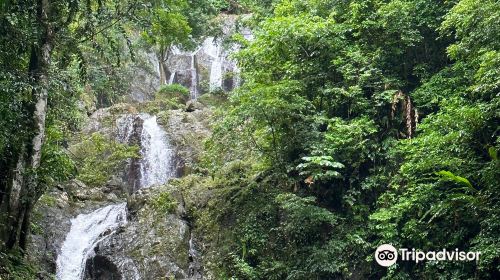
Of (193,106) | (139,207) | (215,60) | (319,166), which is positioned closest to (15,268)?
(139,207)

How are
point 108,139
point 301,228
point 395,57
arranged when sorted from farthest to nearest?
point 108,139
point 395,57
point 301,228

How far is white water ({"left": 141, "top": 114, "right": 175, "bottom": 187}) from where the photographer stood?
1745 cm

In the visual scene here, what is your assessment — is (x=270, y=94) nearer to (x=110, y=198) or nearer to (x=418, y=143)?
(x=418, y=143)

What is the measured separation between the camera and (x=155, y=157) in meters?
18.0

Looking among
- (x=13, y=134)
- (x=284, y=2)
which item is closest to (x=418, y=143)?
(x=284, y=2)

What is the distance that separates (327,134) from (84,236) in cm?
770

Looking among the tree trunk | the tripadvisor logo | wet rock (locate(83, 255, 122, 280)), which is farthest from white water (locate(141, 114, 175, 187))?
the tripadvisor logo

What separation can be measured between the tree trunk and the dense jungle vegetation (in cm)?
3

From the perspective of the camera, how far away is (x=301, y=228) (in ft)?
34.1

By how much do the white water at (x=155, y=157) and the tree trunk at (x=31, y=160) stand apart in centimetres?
776

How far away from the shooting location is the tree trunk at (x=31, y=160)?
894 cm

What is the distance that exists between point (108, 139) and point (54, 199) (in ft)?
17.5

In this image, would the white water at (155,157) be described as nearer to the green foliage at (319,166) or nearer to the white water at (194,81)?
the green foliage at (319,166)

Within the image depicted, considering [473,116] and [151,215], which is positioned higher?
[473,116]
